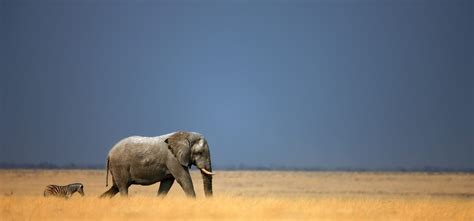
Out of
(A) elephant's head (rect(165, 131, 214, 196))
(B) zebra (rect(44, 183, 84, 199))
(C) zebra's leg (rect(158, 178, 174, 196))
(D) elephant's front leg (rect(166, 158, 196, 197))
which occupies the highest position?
(A) elephant's head (rect(165, 131, 214, 196))

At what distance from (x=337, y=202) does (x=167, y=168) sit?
11.6 ft

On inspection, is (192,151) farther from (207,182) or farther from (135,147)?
(135,147)

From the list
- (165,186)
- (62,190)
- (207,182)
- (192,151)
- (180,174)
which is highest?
(192,151)

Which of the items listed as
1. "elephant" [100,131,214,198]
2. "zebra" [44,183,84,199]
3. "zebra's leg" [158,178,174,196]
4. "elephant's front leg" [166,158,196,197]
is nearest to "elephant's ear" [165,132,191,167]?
"elephant" [100,131,214,198]

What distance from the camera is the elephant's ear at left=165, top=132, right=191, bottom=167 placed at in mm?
21602

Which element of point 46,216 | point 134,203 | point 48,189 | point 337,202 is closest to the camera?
point 46,216

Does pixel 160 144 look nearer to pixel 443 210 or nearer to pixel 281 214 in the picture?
pixel 281 214

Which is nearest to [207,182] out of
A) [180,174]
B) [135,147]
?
[180,174]

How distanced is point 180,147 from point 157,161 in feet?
1.80

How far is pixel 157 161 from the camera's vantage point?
21.5 metres

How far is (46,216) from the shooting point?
18.1 meters

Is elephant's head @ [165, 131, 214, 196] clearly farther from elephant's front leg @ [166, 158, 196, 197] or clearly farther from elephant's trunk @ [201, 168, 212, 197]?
elephant's front leg @ [166, 158, 196, 197]

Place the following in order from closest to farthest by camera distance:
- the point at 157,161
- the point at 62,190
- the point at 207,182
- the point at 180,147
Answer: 1. the point at 157,161
2. the point at 180,147
3. the point at 207,182
4. the point at 62,190

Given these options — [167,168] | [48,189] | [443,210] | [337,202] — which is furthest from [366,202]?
[48,189]
